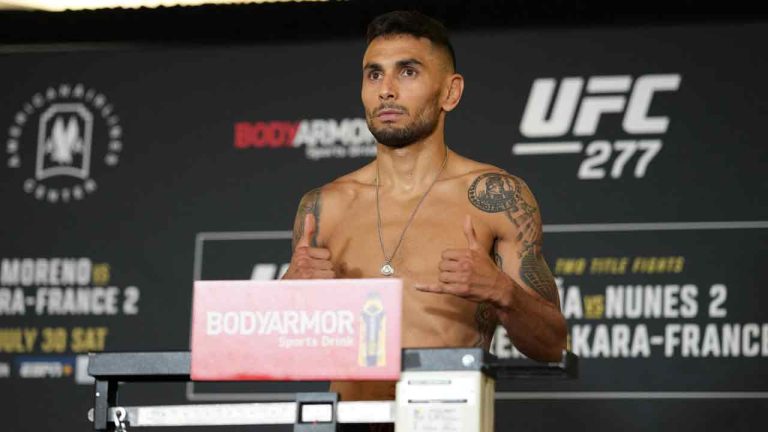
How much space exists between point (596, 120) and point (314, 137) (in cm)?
82

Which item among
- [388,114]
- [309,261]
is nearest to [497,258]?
[388,114]

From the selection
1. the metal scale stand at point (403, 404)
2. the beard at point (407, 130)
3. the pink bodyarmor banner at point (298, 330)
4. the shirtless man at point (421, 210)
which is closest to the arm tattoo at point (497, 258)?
the shirtless man at point (421, 210)

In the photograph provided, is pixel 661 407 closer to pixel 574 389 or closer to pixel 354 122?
pixel 574 389

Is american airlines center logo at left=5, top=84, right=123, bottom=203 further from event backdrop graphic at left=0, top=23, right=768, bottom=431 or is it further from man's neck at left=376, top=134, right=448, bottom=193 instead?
man's neck at left=376, top=134, right=448, bottom=193

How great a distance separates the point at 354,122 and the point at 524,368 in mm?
2185

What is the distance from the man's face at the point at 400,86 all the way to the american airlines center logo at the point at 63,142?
161cm

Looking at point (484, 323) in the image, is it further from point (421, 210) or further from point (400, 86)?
point (400, 86)

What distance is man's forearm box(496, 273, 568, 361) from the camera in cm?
242

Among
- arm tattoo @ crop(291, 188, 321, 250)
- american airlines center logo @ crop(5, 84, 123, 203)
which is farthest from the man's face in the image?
american airlines center logo @ crop(5, 84, 123, 203)

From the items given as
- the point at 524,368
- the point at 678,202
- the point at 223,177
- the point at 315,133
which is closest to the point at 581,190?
the point at 678,202

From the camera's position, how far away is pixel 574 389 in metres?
3.80

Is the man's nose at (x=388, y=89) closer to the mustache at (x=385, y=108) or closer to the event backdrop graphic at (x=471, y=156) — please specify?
the mustache at (x=385, y=108)

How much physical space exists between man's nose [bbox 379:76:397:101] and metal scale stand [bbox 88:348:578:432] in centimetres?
96

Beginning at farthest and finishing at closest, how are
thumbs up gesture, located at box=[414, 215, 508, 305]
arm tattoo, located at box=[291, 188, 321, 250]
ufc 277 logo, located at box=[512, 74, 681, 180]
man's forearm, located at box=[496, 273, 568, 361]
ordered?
ufc 277 logo, located at box=[512, 74, 681, 180] → arm tattoo, located at box=[291, 188, 321, 250] → man's forearm, located at box=[496, 273, 568, 361] → thumbs up gesture, located at box=[414, 215, 508, 305]
